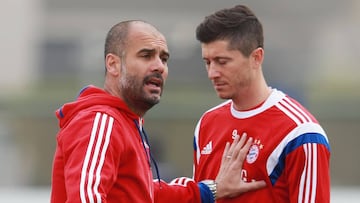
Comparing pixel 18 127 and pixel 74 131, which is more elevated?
pixel 74 131

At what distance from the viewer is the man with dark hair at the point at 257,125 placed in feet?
14.5

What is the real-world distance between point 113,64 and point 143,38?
0.17 metres

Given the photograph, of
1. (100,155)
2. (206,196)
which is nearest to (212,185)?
(206,196)

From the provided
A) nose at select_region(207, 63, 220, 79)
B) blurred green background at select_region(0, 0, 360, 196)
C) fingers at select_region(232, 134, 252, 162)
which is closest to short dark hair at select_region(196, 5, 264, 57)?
nose at select_region(207, 63, 220, 79)

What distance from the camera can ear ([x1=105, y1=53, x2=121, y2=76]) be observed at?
14.2 ft

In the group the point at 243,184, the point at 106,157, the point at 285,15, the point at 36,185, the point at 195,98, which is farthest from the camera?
the point at 285,15

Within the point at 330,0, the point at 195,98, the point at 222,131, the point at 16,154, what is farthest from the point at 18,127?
the point at 222,131

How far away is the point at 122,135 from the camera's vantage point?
4.12 m

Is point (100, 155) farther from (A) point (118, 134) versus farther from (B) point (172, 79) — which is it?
(B) point (172, 79)

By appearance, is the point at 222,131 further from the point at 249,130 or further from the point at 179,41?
the point at 179,41

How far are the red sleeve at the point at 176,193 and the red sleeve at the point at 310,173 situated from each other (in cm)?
52

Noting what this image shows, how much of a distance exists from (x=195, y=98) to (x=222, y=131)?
43.4 feet

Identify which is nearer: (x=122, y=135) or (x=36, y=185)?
(x=122, y=135)

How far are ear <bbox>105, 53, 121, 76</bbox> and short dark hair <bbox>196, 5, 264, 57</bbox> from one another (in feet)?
1.70
